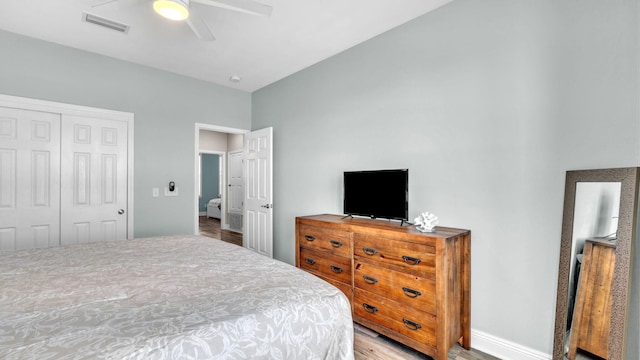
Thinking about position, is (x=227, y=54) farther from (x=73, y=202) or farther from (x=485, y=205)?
(x=485, y=205)

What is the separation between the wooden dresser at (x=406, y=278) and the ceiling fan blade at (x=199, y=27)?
185 centimetres

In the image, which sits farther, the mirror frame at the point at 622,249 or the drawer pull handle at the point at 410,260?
the drawer pull handle at the point at 410,260

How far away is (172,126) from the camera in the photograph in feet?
13.0

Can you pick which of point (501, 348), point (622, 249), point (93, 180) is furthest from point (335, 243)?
point (93, 180)

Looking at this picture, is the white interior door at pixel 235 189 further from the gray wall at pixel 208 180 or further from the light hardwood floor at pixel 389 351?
the light hardwood floor at pixel 389 351

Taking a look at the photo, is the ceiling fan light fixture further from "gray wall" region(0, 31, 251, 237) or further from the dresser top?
"gray wall" region(0, 31, 251, 237)

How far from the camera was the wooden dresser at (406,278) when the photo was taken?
1.97 m

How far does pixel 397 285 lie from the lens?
2.20 metres

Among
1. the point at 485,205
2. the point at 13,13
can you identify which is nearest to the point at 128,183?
the point at 13,13

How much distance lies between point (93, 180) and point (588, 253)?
4.43 metres

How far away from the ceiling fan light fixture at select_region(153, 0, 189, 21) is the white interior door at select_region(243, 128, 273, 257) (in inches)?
82.1

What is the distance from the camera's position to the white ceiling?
2471 mm

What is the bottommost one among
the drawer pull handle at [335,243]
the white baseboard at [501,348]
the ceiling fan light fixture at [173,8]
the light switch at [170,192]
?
the white baseboard at [501,348]

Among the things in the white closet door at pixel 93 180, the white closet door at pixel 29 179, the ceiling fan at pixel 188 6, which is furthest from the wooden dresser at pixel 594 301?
the white closet door at pixel 29 179
